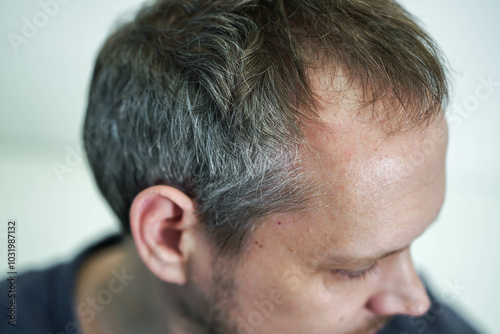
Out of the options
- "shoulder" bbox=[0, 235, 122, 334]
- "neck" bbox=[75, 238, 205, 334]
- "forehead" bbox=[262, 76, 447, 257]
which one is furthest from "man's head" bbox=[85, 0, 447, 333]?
"shoulder" bbox=[0, 235, 122, 334]

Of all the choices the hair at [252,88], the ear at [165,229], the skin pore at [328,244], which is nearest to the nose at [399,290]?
the skin pore at [328,244]

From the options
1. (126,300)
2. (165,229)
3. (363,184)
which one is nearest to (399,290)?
(363,184)

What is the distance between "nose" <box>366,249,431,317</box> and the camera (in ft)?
2.52

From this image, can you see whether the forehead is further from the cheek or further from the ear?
the ear

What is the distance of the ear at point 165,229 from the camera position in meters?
0.76

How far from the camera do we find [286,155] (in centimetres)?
69

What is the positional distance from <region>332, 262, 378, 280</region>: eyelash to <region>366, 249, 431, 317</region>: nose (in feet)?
0.09

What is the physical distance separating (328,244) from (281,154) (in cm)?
16

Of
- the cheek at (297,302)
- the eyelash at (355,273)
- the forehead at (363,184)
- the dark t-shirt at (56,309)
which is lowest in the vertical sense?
the dark t-shirt at (56,309)

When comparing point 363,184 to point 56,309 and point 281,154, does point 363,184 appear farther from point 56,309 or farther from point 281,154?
point 56,309

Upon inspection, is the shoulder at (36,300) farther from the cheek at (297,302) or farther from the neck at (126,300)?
the cheek at (297,302)

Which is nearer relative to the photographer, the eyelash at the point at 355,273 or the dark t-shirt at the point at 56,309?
the eyelash at the point at 355,273

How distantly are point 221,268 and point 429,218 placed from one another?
0.36 m

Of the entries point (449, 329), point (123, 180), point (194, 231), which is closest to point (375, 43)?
point (194, 231)
